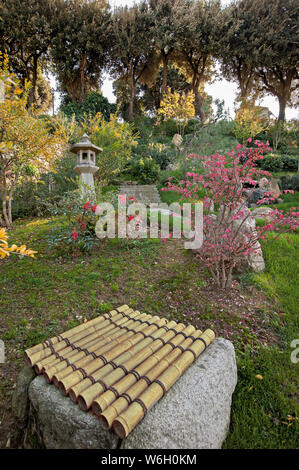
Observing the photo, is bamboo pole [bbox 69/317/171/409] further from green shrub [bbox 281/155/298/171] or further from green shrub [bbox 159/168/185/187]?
green shrub [bbox 281/155/298/171]

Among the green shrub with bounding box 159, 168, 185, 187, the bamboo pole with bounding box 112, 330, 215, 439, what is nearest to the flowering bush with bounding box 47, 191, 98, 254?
the bamboo pole with bounding box 112, 330, 215, 439

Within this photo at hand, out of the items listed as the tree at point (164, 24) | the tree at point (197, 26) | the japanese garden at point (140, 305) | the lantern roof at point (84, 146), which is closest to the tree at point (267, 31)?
the tree at point (197, 26)

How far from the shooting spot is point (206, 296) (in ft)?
9.71

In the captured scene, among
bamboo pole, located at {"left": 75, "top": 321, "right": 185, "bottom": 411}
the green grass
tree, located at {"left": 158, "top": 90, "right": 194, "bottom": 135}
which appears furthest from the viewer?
tree, located at {"left": 158, "top": 90, "right": 194, "bottom": 135}

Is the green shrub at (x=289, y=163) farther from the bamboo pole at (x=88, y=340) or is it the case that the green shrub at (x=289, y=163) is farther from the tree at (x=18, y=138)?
the bamboo pole at (x=88, y=340)

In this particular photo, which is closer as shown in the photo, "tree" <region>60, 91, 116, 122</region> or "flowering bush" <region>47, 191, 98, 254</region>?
"flowering bush" <region>47, 191, 98, 254</region>

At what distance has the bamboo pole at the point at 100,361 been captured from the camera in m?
1.36

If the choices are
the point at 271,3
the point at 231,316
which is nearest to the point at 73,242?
the point at 231,316

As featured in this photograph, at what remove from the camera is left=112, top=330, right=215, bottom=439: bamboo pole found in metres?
1.13

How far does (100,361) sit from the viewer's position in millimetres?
1575

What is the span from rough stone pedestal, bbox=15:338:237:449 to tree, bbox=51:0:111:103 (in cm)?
1726

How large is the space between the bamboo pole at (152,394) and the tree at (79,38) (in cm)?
1720

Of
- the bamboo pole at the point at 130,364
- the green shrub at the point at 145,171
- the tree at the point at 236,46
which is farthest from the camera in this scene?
the tree at the point at 236,46

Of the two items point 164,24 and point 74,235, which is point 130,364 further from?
point 164,24
